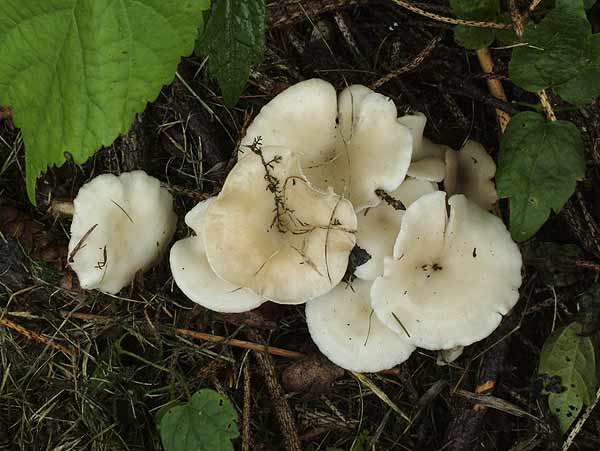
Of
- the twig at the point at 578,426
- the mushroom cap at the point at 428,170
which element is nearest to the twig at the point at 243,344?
the twig at the point at 578,426

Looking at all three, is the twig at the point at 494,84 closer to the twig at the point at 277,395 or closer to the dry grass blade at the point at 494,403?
the dry grass blade at the point at 494,403

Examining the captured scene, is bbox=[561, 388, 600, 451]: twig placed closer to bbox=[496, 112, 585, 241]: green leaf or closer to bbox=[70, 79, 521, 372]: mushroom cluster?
bbox=[70, 79, 521, 372]: mushroom cluster

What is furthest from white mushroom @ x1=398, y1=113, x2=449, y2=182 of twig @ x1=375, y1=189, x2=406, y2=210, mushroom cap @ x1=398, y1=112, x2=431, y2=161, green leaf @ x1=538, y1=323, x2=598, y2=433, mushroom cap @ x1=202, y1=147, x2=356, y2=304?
green leaf @ x1=538, y1=323, x2=598, y2=433

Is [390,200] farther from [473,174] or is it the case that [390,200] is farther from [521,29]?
[521,29]

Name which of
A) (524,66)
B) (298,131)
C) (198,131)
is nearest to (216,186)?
(198,131)

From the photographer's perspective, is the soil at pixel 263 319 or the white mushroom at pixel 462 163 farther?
the soil at pixel 263 319

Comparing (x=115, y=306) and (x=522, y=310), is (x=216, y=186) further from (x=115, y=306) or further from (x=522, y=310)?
(x=522, y=310)
